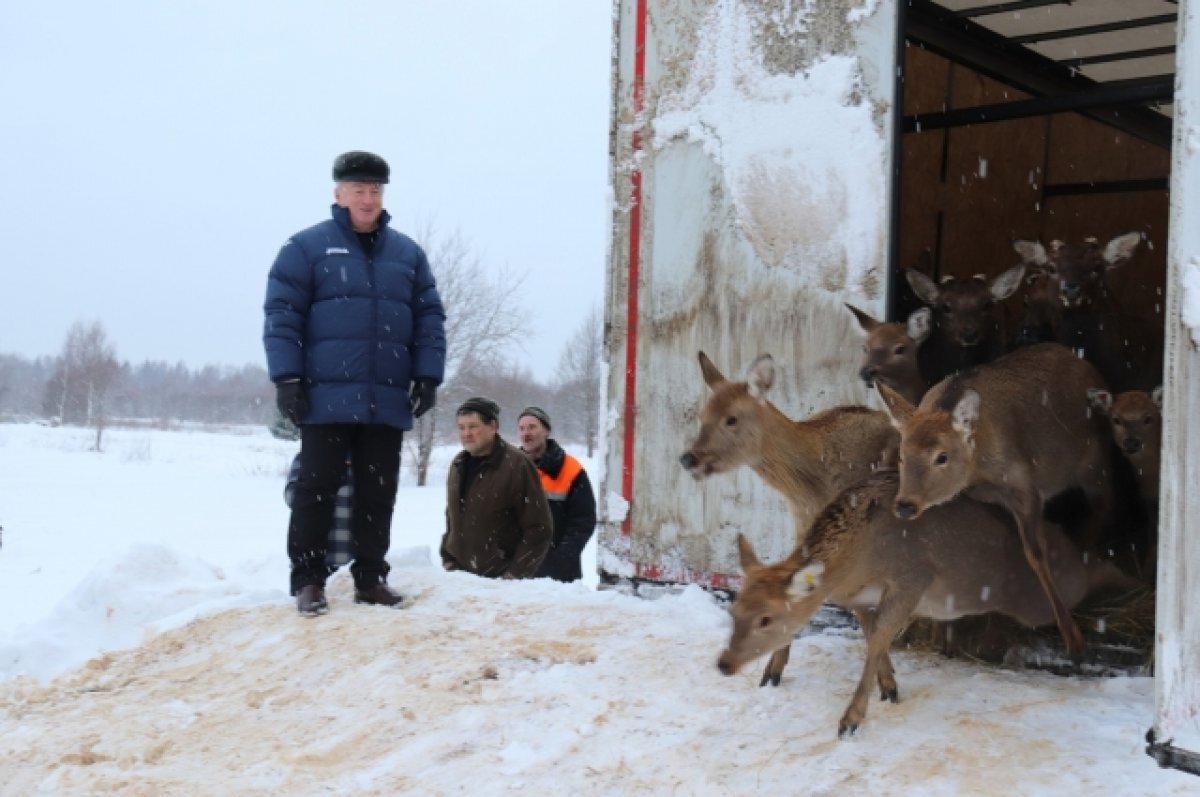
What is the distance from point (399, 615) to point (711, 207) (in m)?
2.94

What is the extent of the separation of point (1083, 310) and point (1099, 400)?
1.35 metres

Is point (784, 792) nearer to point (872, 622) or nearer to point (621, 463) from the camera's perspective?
point (872, 622)

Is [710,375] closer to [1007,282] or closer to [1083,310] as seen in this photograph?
[1007,282]

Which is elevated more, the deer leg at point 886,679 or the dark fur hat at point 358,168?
the dark fur hat at point 358,168

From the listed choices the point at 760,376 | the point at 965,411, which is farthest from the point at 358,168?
the point at 965,411

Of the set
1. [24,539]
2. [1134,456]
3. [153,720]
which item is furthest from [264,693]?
[24,539]

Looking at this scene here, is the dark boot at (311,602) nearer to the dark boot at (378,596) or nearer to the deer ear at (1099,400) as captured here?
the dark boot at (378,596)

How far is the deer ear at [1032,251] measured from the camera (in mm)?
6793

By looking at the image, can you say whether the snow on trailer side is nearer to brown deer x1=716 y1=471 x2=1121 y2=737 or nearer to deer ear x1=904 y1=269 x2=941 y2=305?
deer ear x1=904 y1=269 x2=941 y2=305

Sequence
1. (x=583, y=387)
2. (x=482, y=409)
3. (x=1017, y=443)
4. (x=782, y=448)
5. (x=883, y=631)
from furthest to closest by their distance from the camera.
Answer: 1. (x=583, y=387)
2. (x=482, y=409)
3. (x=782, y=448)
4. (x=1017, y=443)
5. (x=883, y=631)

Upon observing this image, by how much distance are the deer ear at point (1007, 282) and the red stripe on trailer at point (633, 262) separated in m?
2.08

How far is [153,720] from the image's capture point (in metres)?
5.41

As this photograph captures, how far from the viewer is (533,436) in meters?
9.95

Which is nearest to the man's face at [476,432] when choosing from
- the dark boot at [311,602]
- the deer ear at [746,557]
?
the dark boot at [311,602]
